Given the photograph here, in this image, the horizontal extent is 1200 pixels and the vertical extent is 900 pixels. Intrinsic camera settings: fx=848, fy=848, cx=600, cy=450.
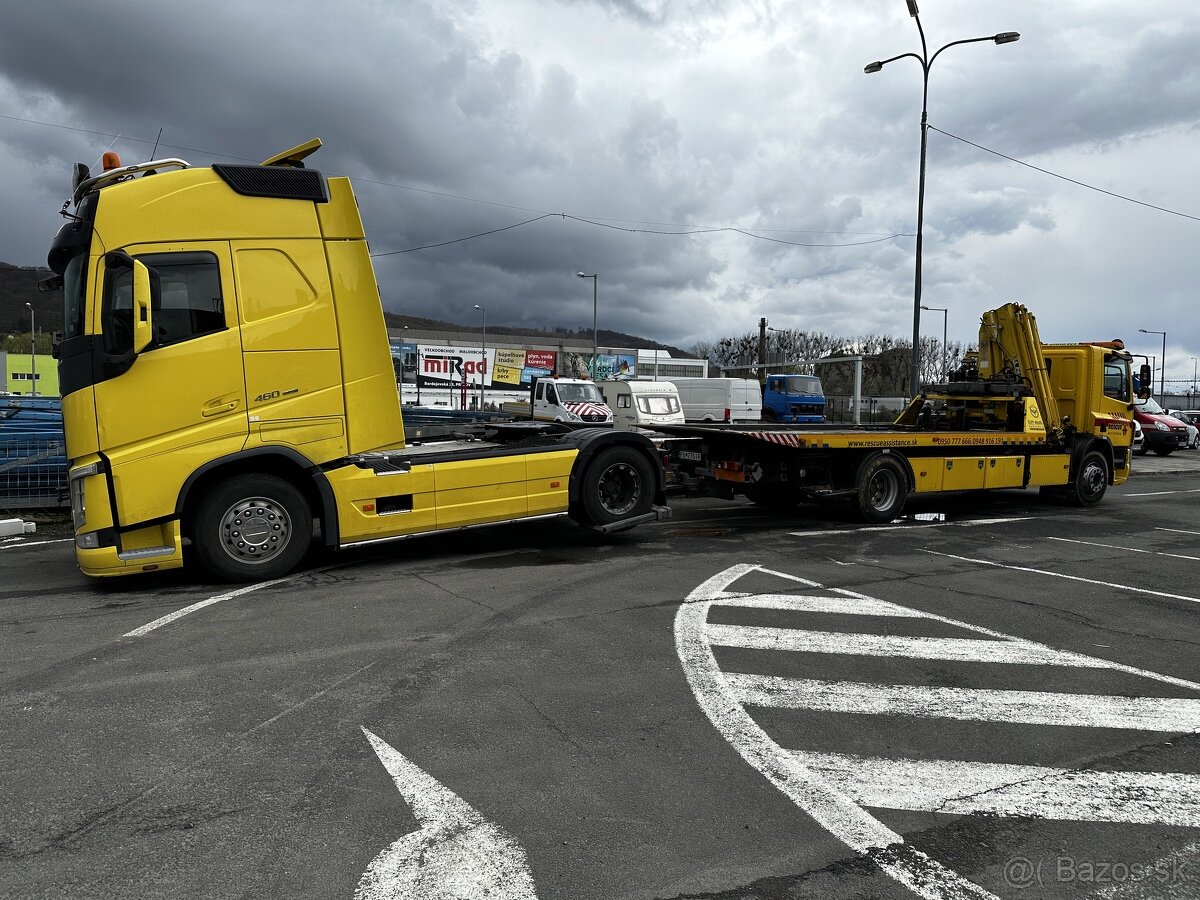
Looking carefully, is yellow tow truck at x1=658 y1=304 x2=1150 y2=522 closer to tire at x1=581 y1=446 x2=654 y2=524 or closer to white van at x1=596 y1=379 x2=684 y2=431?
tire at x1=581 y1=446 x2=654 y2=524

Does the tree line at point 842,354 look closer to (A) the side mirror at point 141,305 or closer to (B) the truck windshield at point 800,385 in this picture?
(B) the truck windshield at point 800,385

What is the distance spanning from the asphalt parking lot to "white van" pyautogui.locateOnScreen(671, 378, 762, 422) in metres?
26.9

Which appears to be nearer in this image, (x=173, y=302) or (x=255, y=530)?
(x=173, y=302)

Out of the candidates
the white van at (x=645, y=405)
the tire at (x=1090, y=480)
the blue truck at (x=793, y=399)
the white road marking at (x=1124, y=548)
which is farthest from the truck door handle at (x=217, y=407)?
the blue truck at (x=793, y=399)

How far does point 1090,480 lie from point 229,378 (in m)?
14.0

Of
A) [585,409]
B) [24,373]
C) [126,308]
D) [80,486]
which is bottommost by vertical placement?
[80,486]

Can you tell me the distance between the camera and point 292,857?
3043mm

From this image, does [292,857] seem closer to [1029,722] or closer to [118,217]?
[1029,722]

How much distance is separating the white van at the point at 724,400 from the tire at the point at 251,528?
27.6 m

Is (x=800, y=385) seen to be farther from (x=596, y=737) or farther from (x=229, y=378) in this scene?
(x=596, y=737)

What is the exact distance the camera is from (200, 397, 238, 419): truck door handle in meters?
7.23

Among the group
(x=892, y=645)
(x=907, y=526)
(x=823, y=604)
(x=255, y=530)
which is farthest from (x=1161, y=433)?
(x=255, y=530)

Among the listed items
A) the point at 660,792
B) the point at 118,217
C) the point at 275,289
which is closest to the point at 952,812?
the point at 660,792

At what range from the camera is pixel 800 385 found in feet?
129
